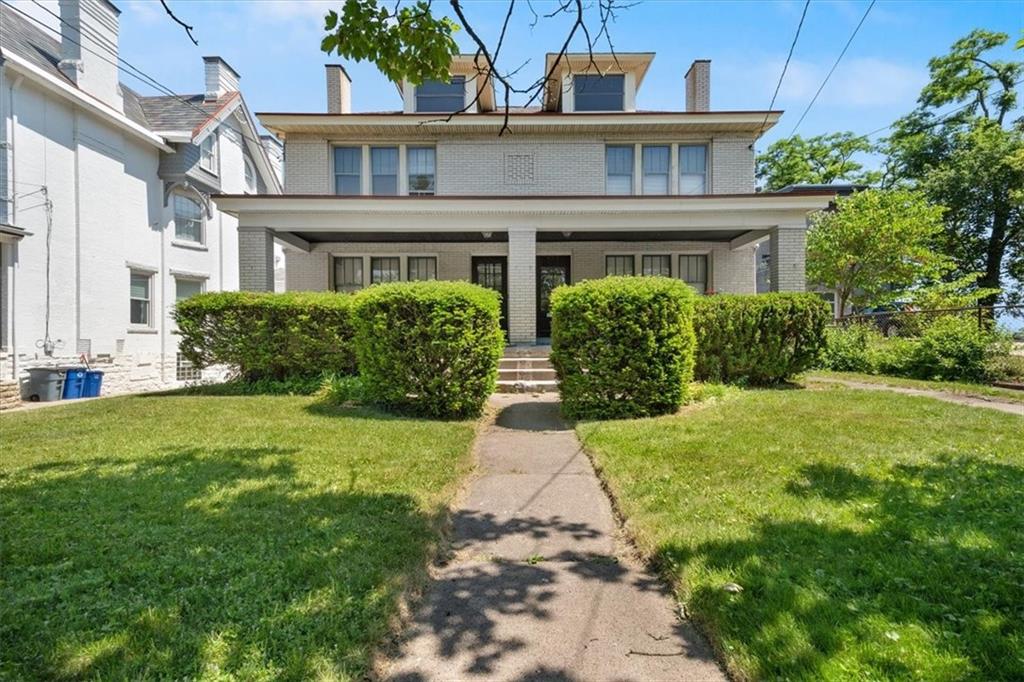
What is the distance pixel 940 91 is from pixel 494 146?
86.8 feet

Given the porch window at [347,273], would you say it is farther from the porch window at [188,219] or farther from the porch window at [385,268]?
the porch window at [188,219]

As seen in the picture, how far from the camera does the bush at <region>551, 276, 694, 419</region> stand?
7.55 m

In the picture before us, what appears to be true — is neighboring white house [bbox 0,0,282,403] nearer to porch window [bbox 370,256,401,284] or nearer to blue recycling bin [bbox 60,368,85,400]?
blue recycling bin [bbox 60,368,85,400]

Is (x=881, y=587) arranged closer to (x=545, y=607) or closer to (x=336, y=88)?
(x=545, y=607)

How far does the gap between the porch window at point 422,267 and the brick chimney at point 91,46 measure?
921 centimetres

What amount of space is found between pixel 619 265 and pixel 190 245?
1369 cm

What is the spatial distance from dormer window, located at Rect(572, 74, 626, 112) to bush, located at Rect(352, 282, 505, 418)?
10.2m

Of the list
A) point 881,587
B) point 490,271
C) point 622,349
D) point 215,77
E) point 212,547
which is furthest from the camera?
point 215,77

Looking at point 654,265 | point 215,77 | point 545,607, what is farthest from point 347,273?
point 545,607

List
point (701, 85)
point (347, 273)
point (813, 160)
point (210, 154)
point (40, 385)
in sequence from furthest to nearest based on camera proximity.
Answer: point (813, 160) → point (210, 154) → point (701, 85) → point (347, 273) → point (40, 385)

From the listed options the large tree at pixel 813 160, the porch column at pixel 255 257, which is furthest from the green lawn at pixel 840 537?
the large tree at pixel 813 160

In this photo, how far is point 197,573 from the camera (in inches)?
116

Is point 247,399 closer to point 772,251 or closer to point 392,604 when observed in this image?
point 392,604

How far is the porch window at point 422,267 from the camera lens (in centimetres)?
1584
